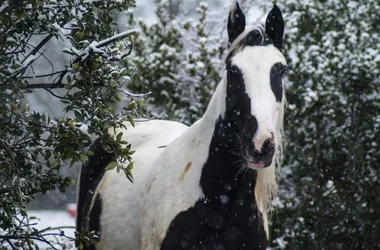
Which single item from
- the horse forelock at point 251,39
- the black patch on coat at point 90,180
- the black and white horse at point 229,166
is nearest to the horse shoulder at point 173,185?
the black and white horse at point 229,166

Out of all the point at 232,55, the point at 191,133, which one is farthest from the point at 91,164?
the point at 232,55

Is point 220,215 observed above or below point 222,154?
below

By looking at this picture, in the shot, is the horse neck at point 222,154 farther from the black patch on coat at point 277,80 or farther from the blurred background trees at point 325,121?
the blurred background trees at point 325,121

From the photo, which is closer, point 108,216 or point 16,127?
point 16,127

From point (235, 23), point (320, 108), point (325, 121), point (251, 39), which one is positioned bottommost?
point (325, 121)

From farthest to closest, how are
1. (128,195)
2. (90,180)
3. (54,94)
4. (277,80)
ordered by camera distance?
(90,180), (128,195), (277,80), (54,94)

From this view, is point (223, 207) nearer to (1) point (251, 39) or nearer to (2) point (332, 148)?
(1) point (251, 39)

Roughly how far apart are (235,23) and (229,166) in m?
0.84

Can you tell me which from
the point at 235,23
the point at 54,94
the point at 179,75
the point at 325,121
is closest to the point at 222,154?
the point at 235,23

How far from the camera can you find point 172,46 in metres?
9.52

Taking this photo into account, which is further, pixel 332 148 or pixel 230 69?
pixel 332 148

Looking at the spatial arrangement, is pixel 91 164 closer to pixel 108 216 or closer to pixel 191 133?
pixel 108 216

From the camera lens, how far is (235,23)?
439 cm

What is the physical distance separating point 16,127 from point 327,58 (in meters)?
5.97
